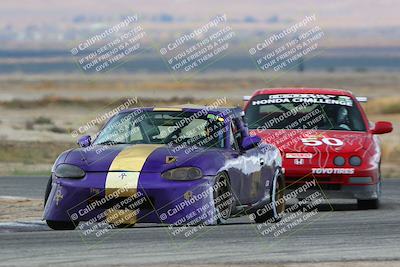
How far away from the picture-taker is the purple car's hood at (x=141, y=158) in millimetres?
12773

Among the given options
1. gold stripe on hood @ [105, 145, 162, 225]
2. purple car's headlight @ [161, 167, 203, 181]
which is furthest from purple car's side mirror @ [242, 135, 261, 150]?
gold stripe on hood @ [105, 145, 162, 225]

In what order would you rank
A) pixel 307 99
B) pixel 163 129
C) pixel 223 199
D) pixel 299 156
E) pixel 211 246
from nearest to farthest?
pixel 211 246 → pixel 223 199 → pixel 163 129 → pixel 299 156 → pixel 307 99

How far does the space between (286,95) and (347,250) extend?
23.8 ft

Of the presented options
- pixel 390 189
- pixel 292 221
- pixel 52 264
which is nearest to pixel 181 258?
pixel 52 264

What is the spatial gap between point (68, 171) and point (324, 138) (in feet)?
16.5

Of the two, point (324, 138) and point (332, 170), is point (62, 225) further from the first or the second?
point (324, 138)

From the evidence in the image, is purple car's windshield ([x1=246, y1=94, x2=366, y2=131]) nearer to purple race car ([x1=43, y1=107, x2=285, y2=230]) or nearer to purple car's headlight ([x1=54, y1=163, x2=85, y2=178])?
purple race car ([x1=43, y1=107, x2=285, y2=230])

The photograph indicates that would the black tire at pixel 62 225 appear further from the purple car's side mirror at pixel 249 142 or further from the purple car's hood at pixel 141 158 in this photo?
the purple car's side mirror at pixel 249 142

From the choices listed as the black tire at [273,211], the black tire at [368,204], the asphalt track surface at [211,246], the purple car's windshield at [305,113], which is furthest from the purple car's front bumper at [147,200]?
the purple car's windshield at [305,113]

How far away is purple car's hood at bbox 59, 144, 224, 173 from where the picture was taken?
12.8m

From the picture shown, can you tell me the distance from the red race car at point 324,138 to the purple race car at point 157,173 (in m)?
2.44

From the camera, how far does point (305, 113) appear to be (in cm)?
1778

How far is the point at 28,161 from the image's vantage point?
28.4 m

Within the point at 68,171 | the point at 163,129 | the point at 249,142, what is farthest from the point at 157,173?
the point at 249,142
